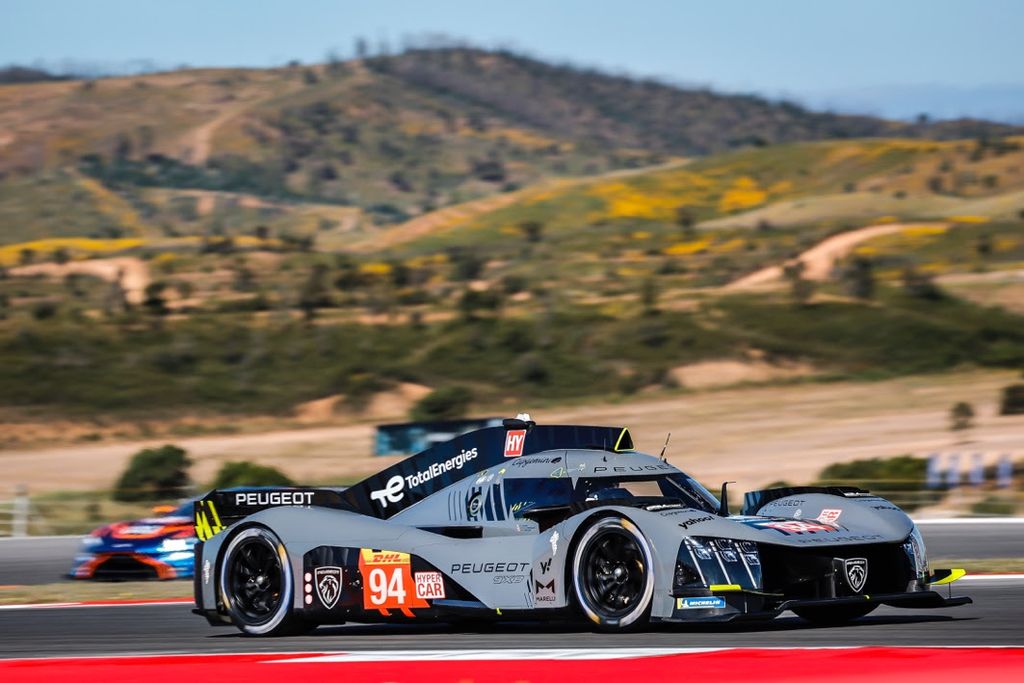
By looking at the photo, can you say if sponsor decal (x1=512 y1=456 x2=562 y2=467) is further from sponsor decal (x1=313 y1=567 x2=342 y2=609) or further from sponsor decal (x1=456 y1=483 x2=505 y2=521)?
sponsor decal (x1=313 y1=567 x2=342 y2=609)

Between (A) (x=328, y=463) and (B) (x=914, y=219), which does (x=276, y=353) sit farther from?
(B) (x=914, y=219)

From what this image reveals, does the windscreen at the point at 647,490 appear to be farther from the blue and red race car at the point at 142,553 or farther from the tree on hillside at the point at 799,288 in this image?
the tree on hillside at the point at 799,288

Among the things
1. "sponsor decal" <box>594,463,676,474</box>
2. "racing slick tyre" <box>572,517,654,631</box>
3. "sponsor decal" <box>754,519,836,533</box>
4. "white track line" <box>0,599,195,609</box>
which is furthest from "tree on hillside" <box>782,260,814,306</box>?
"racing slick tyre" <box>572,517,654,631</box>

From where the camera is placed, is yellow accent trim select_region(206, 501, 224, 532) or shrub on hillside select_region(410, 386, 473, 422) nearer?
yellow accent trim select_region(206, 501, 224, 532)

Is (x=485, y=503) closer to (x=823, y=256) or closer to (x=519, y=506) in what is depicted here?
(x=519, y=506)

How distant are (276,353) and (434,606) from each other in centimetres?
4659

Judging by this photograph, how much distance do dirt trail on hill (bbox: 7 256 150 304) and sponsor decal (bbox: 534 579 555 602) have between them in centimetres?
6270

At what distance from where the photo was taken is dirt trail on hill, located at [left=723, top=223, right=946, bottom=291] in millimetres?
65475

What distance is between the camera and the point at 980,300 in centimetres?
5828

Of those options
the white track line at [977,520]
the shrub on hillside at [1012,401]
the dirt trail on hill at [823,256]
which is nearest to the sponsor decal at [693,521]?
the white track line at [977,520]

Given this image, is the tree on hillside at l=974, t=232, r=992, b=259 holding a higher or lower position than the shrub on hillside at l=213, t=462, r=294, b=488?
higher

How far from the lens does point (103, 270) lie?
74.8m

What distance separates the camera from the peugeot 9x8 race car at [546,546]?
9008mm

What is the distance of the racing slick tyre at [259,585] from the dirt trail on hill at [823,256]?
51.9 meters
